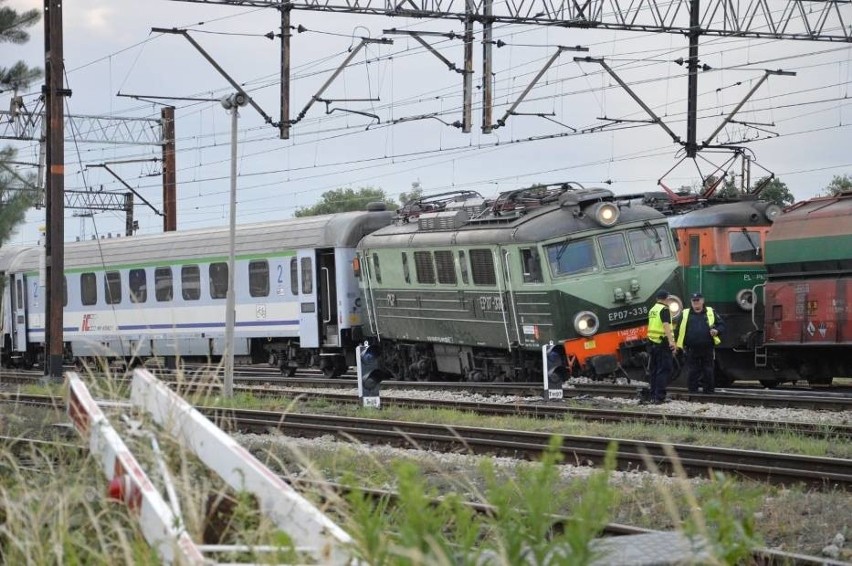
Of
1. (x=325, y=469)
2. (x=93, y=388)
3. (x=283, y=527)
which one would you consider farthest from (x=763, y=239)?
(x=283, y=527)

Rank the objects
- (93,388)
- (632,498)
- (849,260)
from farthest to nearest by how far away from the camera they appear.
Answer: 1. (849,260)
2. (632,498)
3. (93,388)

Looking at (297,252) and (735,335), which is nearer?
(735,335)

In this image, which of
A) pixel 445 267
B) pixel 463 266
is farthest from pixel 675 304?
pixel 445 267

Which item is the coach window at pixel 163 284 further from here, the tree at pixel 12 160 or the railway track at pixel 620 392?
the tree at pixel 12 160

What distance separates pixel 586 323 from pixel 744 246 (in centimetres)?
458

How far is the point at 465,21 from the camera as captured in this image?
23859 mm

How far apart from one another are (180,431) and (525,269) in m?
14.8

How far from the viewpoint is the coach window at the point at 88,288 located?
32.6 m

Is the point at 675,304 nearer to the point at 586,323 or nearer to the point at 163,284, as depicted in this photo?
the point at 586,323

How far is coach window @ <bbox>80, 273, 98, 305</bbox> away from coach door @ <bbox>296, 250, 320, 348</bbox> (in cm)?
775

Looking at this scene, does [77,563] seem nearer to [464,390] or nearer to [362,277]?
[464,390]

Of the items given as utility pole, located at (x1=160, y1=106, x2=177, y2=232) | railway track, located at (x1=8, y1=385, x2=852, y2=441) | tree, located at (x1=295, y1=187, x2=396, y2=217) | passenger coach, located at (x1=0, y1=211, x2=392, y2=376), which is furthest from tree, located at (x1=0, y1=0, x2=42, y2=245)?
tree, located at (x1=295, y1=187, x2=396, y2=217)

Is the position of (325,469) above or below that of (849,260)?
below

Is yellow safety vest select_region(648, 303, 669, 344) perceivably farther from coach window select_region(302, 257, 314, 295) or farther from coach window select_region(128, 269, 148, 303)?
coach window select_region(128, 269, 148, 303)
